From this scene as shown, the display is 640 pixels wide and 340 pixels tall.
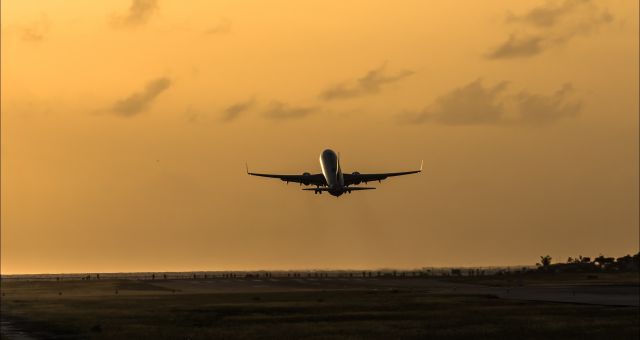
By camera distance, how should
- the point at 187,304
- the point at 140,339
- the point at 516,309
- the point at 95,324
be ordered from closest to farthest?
the point at 140,339 < the point at 95,324 < the point at 516,309 < the point at 187,304

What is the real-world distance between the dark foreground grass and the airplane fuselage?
1566 cm

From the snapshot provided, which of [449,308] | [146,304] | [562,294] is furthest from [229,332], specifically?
[562,294]

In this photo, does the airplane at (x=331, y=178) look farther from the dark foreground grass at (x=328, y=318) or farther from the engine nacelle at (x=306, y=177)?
the dark foreground grass at (x=328, y=318)

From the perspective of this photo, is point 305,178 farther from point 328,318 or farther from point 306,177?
point 328,318

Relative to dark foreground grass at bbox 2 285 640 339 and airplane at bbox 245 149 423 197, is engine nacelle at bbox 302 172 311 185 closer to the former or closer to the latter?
airplane at bbox 245 149 423 197

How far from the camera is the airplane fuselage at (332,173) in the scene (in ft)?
400

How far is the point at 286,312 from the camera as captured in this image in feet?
510

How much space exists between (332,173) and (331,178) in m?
1.04

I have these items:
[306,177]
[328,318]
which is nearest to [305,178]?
[306,177]

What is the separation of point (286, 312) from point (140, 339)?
129 ft

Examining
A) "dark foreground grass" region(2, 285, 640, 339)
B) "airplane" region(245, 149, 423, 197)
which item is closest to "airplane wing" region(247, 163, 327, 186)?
"airplane" region(245, 149, 423, 197)

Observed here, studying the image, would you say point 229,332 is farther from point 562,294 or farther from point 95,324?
point 562,294

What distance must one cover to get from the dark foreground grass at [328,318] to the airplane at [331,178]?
15751 mm

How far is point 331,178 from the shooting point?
126 metres
